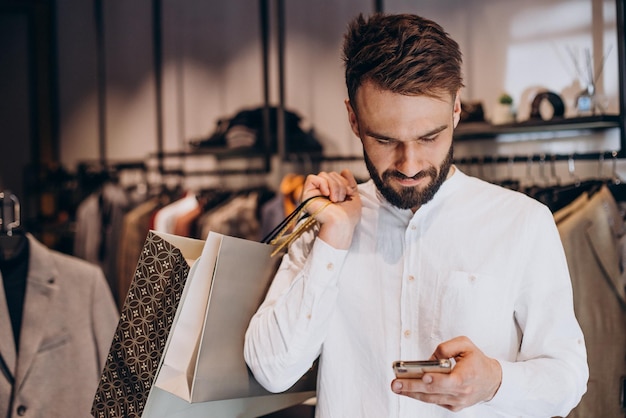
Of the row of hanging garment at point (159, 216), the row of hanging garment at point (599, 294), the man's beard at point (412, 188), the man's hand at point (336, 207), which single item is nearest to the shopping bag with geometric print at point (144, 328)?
the man's hand at point (336, 207)

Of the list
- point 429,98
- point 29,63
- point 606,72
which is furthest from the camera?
point 29,63

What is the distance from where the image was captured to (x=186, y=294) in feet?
4.48

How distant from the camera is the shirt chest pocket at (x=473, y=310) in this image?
1323mm

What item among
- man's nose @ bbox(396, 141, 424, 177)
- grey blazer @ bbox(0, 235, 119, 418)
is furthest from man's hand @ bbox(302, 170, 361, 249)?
grey blazer @ bbox(0, 235, 119, 418)

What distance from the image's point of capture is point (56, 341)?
79.7 inches

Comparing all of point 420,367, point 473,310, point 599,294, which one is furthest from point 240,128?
point 420,367

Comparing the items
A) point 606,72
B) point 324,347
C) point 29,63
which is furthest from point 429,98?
point 29,63

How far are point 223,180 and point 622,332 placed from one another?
11.3ft

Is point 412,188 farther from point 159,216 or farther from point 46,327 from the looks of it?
point 159,216

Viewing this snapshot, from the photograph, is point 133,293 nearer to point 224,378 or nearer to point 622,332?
point 224,378

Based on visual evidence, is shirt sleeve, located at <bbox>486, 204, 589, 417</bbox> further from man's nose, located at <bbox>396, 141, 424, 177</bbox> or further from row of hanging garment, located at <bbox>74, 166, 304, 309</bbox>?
row of hanging garment, located at <bbox>74, 166, 304, 309</bbox>

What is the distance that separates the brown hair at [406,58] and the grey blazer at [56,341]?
1.18 metres

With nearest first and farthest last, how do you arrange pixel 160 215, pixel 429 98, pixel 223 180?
pixel 429 98 → pixel 160 215 → pixel 223 180

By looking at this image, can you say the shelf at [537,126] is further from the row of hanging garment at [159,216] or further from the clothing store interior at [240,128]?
the row of hanging garment at [159,216]
